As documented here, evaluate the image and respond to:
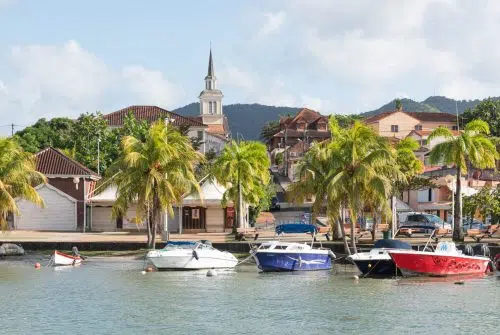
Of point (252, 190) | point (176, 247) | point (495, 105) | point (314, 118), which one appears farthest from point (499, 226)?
point (314, 118)

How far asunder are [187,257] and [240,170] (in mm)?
19553

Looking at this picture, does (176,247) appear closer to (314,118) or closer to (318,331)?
(318,331)

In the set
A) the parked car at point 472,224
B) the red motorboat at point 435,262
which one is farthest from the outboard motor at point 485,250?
the parked car at point 472,224

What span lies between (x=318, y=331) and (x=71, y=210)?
5253cm

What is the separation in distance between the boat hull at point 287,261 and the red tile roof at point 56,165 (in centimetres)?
3263

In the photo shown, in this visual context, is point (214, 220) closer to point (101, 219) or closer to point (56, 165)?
point (101, 219)

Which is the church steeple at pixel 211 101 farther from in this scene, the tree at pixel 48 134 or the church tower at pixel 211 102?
the tree at pixel 48 134

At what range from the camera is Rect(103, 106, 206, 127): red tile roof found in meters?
136

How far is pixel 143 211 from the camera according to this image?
208 ft

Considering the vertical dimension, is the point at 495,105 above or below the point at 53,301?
above

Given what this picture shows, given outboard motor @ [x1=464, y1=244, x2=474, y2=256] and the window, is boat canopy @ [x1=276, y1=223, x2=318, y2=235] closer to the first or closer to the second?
outboard motor @ [x1=464, y1=244, x2=474, y2=256]

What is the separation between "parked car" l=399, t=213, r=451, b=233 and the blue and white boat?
1906cm

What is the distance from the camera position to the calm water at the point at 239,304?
113ft

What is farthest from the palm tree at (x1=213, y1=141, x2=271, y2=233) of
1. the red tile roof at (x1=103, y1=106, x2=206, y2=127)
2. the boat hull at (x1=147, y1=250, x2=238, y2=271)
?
the red tile roof at (x1=103, y1=106, x2=206, y2=127)
